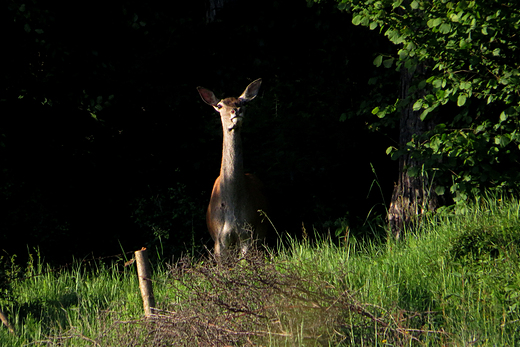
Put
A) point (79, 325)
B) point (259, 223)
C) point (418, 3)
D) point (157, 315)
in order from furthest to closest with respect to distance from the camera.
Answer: point (259, 223) → point (418, 3) → point (79, 325) → point (157, 315)

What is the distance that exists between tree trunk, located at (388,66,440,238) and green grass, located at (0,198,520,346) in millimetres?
1399

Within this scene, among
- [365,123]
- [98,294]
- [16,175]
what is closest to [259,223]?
[98,294]

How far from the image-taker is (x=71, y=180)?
29.6 feet

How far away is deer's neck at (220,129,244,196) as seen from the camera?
290 inches

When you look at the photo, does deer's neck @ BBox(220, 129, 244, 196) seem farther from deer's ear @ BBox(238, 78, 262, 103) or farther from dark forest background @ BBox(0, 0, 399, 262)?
dark forest background @ BBox(0, 0, 399, 262)

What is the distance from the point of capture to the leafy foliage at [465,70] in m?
5.51

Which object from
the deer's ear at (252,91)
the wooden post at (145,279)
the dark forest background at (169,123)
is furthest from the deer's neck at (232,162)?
the wooden post at (145,279)

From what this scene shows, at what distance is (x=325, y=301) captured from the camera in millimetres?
4102

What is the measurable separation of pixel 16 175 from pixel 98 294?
372 cm

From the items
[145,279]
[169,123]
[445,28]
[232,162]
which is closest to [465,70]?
[445,28]

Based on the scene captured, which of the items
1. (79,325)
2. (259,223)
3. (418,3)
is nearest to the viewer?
(79,325)

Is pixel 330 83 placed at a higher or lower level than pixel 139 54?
lower

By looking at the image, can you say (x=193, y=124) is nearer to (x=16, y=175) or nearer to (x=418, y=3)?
(x=16, y=175)

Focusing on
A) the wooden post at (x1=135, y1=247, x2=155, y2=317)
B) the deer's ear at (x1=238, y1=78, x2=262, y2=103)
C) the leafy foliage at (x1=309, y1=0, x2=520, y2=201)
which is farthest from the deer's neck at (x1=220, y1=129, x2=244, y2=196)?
the wooden post at (x1=135, y1=247, x2=155, y2=317)
